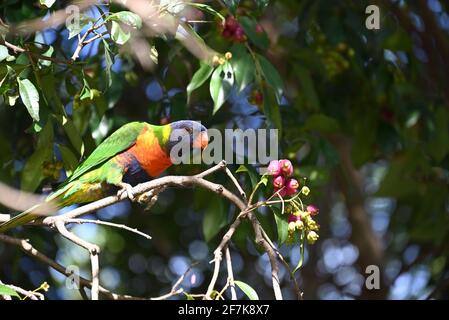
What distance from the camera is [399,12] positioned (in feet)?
13.1

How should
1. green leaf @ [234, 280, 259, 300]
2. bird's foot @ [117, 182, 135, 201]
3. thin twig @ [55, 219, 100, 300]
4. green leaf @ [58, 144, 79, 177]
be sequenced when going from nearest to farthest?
thin twig @ [55, 219, 100, 300] < green leaf @ [234, 280, 259, 300] < bird's foot @ [117, 182, 135, 201] < green leaf @ [58, 144, 79, 177]

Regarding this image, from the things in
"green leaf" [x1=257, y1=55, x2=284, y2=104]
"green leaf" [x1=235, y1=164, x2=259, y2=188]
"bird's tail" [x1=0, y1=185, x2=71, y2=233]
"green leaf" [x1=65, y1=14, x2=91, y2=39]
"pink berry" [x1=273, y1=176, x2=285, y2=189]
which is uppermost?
"green leaf" [x1=65, y1=14, x2=91, y2=39]

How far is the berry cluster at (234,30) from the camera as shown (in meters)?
2.95

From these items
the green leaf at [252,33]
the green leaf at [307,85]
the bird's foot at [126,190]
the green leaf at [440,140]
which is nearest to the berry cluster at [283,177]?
the bird's foot at [126,190]

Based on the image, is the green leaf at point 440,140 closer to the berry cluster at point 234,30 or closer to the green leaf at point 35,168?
the berry cluster at point 234,30

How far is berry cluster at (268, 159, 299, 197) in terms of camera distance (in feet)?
7.43

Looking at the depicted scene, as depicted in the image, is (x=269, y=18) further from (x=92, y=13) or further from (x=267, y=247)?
(x=267, y=247)

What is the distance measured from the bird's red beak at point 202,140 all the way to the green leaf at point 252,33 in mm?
402

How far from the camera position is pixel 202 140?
9.41ft

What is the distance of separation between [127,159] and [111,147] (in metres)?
0.11

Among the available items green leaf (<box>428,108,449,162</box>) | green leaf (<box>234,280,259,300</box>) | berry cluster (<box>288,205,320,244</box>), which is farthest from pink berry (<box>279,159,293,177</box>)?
green leaf (<box>428,108,449,162</box>)

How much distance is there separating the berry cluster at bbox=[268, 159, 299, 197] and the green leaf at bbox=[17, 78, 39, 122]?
76 cm

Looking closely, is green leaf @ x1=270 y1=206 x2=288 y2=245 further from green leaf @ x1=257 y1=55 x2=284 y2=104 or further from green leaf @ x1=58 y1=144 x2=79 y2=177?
green leaf @ x1=58 y1=144 x2=79 y2=177

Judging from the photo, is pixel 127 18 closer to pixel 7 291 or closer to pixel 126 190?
pixel 126 190
